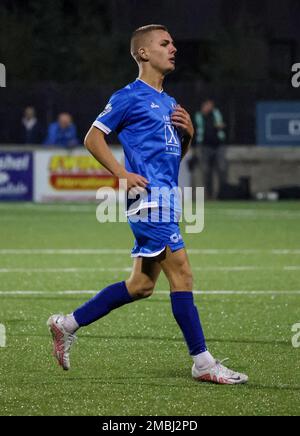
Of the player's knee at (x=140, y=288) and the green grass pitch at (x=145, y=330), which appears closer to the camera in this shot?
the green grass pitch at (x=145, y=330)

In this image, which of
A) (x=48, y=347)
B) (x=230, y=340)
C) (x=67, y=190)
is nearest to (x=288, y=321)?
(x=230, y=340)

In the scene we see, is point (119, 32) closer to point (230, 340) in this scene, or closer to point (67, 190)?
point (67, 190)

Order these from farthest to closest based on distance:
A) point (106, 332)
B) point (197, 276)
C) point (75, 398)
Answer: point (197, 276)
point (106, 332)
point (75, 398)

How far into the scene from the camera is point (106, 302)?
812 centimetres

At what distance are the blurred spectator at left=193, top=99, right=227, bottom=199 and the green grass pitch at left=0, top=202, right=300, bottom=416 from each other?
8.84 metres

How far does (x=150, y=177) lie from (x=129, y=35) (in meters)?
32.9

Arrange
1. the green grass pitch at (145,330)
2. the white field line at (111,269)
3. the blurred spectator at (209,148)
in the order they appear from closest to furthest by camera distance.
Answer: the green grass pitch at (145,330) < the white field line at (111,269) < the blurred spectator at (209,148)

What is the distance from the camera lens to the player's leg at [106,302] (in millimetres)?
8031

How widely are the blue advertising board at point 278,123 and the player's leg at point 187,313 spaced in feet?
70.6

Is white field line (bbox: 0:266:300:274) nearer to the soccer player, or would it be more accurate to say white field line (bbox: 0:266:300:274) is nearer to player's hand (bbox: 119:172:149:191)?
the soccer player

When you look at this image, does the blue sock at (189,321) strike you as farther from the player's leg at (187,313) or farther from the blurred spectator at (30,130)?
the blurred spectator at (30,130)

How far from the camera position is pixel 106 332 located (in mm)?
9773

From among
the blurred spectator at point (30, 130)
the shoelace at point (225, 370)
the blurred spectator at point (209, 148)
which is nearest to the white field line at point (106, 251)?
the shoelace at point (225, 370)

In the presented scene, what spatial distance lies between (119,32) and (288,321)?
3173 cm
